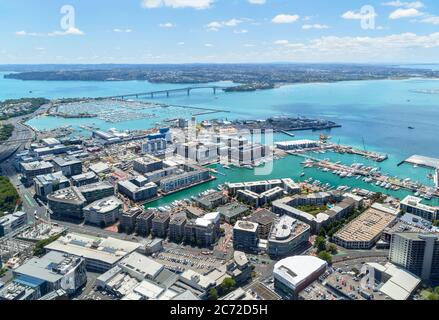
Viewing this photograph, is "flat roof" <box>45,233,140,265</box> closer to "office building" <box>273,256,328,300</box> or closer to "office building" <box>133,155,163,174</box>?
"office building" <box>273,256,328,300</box>

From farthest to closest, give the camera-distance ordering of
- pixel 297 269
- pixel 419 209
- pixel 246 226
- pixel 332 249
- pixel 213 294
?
1. pixel 419 209
2. pixel 246 226
3. pixel 332 249
4. pixel 297 269
5. pixel 213 294

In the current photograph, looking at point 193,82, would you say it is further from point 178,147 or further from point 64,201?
point 64,201

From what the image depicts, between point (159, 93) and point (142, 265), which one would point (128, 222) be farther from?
point (159, 93)

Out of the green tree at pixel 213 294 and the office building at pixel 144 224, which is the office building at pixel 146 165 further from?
the green tree at pixel 213 294

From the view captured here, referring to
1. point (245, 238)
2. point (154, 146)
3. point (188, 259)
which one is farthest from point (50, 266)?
point (154, 146)

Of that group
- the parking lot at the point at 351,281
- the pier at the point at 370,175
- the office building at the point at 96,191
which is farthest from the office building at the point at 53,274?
the pier at the point at 370,175

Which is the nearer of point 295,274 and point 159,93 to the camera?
point 295,274

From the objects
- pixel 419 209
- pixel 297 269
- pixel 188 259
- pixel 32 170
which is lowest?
pixel 188 259
